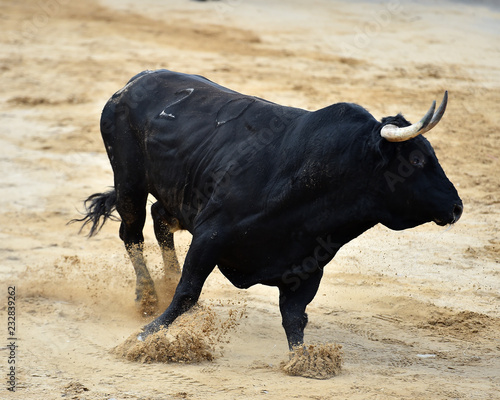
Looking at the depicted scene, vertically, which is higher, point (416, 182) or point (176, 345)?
point (416, 182)

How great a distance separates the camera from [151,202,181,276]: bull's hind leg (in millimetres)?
6039

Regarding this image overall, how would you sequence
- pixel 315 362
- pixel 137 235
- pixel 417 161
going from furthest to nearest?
1. pixel 137 235
2. pixel 315 362
3. pixel 417 161

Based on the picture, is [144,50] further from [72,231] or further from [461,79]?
[72,231]

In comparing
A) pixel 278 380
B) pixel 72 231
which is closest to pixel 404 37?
pixel 72 231

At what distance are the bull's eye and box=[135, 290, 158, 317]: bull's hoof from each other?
2463 millimetres

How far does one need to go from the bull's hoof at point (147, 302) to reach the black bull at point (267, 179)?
2.66 ft

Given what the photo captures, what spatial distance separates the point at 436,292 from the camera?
6.20 m

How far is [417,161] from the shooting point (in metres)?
4.22

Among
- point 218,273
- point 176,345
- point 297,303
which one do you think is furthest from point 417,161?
point 218,273

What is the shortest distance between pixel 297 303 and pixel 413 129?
144 cm

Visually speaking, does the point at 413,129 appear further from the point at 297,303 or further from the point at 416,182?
the point at 297,303

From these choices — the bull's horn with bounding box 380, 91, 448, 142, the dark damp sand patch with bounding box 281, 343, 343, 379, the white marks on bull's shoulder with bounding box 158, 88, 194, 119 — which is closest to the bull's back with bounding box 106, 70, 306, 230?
the white marks on bull's shoulder with bounding box 158, 88, 194, 119

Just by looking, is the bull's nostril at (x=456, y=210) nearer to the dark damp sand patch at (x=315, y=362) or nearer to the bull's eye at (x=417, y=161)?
the bull's eye at (x=417, y=161)

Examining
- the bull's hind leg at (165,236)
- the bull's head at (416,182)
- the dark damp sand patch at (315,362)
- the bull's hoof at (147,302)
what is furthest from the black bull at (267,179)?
the bull's hoof at (147,302)
